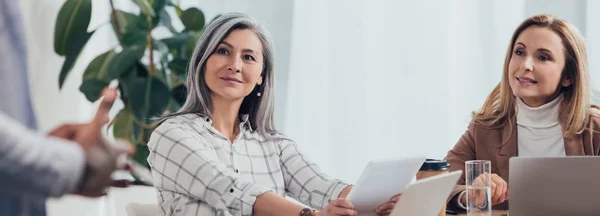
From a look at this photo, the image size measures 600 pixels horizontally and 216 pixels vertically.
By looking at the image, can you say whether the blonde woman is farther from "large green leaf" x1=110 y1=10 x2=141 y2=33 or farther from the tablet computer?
"large green leaf" x1=110 y1=10 x2=141 y2=33

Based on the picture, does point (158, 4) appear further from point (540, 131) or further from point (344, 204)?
point (344, 204)

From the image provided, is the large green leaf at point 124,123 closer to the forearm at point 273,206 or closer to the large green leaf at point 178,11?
the large green leaf at point 178,11

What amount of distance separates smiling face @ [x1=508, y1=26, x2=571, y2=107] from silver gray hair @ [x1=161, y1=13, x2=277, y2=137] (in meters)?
0.85

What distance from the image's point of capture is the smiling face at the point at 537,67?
2404mm

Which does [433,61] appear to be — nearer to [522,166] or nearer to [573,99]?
[573,99]

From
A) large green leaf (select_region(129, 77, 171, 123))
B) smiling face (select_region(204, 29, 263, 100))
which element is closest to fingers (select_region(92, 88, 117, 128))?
smiling face (select_region(204, 29, 263, 100))

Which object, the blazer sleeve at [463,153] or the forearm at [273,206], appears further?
the blazer sleeve at [463,153]

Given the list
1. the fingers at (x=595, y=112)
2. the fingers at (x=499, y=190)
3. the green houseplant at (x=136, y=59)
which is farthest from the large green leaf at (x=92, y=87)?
the fingers at (x=595, y=112)

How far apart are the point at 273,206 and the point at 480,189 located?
55cm

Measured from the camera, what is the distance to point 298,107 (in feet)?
12.0

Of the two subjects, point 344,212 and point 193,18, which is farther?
point 193,18

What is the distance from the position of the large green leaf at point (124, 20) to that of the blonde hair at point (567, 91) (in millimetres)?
1677

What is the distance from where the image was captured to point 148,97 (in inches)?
127

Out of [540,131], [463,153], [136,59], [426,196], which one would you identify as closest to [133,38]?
[136,59]
